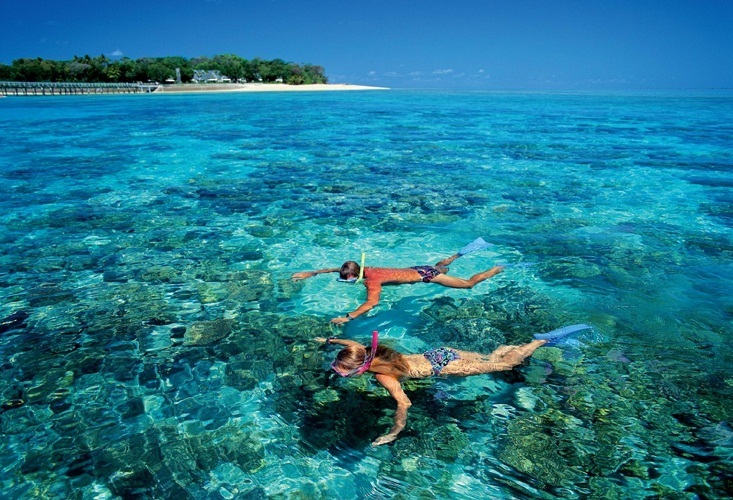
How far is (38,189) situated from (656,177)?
19.0 m

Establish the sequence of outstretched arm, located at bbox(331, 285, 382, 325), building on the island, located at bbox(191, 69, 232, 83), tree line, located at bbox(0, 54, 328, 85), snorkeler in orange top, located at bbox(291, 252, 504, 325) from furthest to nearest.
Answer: building on the island, located at bbox(191, 69, 232, 83) → tree line, located at bbox(0, 54, 328, 85) → snorkeler in orange top, located at bbox(291, 252, 504, 325) → outstretched arm, located at bbox(331, 285, 382, 325)

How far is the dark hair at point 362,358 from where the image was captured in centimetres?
447

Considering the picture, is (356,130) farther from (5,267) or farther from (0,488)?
Answer: (0,488)

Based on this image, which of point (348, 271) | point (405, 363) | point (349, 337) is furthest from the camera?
point (348, 271)

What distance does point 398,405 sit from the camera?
436 centimetres

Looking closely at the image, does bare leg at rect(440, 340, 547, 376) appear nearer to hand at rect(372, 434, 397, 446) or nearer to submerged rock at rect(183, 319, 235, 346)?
hand at rect(372, 434, 397, 446)

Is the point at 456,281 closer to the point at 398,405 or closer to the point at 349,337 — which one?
the point at 349,337

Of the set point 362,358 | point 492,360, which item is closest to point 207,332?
point 362,358

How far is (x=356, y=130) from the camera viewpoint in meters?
27.2

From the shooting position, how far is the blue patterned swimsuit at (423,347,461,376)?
4953 mm

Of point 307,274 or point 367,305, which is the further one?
point 307,274

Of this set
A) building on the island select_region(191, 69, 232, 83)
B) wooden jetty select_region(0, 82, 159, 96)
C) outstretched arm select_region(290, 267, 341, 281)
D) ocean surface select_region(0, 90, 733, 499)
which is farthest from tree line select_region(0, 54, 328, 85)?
outstretched arm select_region(290, 267, 341, 281)

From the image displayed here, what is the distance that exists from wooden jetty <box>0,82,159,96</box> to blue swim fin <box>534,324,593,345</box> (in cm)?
6344

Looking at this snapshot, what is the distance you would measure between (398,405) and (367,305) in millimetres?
2179
